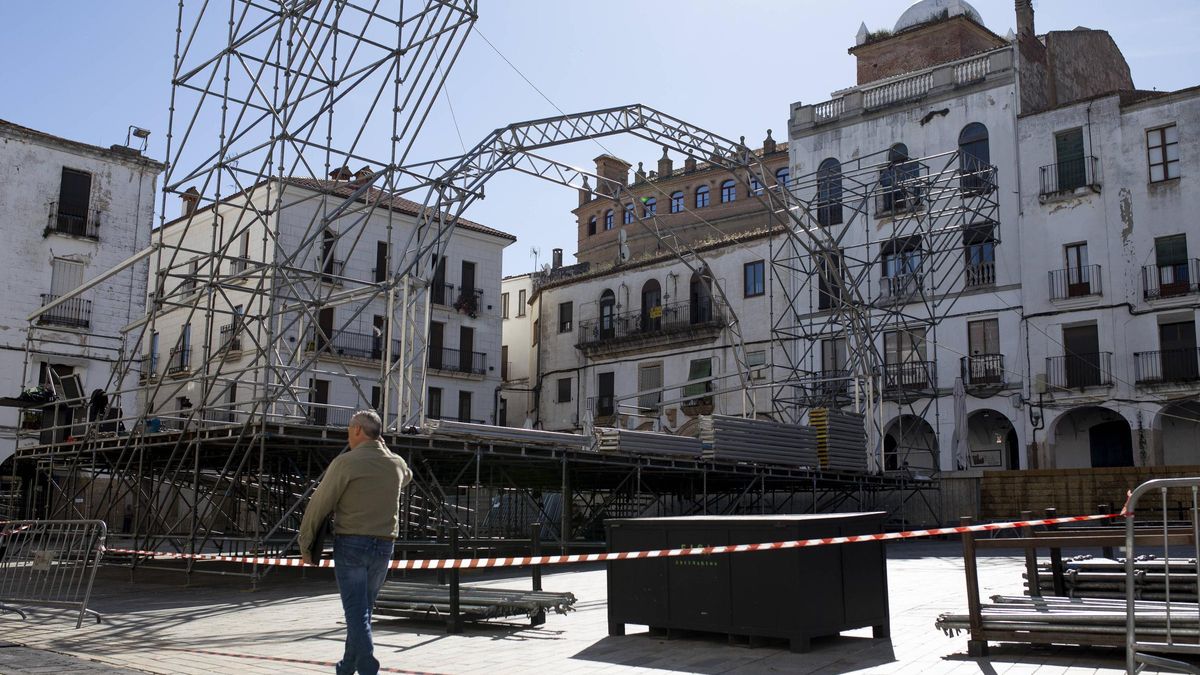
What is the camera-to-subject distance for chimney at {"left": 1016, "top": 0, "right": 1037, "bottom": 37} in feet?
114

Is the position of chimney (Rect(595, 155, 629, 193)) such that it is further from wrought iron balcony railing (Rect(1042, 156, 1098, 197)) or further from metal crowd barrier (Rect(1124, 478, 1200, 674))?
metal crowd barrier (Rect(1124, 478, 1200, 674))

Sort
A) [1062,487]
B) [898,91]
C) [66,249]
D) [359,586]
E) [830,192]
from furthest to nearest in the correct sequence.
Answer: [898,91] → [830,192] → [66,249] → [1062,487] → [359,586]

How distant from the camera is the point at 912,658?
760 cm

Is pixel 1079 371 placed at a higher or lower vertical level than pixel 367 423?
higher

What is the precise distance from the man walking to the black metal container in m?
2.51

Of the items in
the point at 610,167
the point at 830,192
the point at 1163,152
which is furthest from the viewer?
the point at 610,167

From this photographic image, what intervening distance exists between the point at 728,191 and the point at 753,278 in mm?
12330

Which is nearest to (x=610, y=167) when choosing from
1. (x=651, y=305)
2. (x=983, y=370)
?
(x=651, y=305)

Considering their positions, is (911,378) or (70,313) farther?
(911,378)

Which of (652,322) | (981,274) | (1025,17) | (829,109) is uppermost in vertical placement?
(1025,17)

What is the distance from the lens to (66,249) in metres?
32.6

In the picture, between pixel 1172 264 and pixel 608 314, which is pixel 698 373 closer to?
pixel 608 314

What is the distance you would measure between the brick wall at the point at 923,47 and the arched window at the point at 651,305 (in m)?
10.7

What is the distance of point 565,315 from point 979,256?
17.8m
